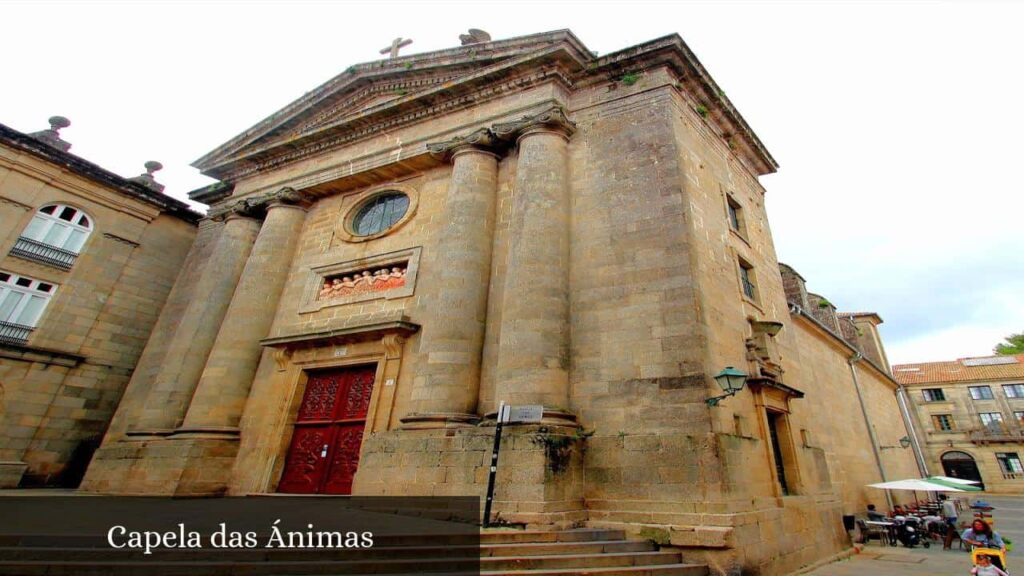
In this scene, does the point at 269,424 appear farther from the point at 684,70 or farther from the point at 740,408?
the point at 684,70

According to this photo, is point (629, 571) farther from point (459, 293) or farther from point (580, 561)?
point (459, 293)

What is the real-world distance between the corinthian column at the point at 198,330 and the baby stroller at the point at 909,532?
19.7 meters

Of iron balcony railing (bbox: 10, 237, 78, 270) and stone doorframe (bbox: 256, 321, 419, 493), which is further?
iron balcony railing (bbox: 10, 237, 78, 270)

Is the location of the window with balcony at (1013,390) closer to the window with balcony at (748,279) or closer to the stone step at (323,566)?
the window with balcony at (748,279)

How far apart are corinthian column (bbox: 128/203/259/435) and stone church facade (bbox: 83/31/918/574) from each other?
70 millimetres

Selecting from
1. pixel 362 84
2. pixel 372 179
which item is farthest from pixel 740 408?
pixel 362 84

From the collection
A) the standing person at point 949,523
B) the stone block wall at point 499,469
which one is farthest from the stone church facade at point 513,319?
the standing person at point 949,523

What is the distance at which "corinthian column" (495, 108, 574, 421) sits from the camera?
8828mm

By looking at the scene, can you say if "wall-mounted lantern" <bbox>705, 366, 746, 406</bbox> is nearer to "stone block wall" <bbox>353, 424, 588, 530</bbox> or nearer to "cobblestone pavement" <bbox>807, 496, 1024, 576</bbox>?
"stone block wall" <bbox>353, 424, 588, 530</bbox>

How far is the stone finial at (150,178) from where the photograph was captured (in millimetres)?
17895

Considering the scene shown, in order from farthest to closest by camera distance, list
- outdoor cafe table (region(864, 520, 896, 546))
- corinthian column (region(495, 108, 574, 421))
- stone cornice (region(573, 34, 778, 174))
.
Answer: outdoor cafe table (region(864, 520, 896, 546))
stone cornice (region(573, 34, 778, 174))
corinthian column (region(495, 108, 574, 421))

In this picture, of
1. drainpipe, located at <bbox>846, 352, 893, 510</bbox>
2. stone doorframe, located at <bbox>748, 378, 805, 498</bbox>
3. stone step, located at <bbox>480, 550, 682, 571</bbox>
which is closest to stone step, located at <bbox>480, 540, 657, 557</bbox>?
stone step, located at <bbox>480, 550, 682, 571</bbox>

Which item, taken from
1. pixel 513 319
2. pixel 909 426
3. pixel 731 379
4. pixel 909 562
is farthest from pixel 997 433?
pixel 513 319

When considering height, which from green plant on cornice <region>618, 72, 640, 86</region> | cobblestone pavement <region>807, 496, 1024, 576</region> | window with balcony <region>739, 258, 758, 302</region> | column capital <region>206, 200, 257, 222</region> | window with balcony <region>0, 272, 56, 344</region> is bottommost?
cobblestone pavement <region>807, 496, 1024, 576</region>
